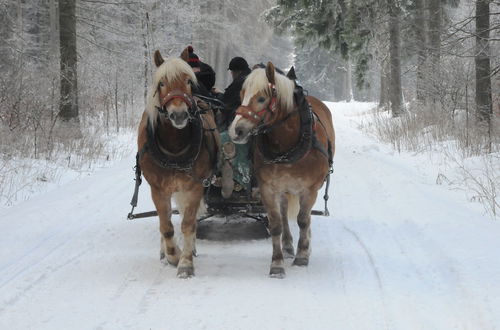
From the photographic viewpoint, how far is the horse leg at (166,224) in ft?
16.8

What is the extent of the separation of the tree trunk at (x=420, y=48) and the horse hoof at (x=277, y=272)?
8.29 metres

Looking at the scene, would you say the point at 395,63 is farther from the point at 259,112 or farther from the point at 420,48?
the point at 259,112

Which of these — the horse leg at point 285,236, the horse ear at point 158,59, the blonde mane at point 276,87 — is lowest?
the horse leg at point 285,236

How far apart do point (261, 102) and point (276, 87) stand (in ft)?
0.78

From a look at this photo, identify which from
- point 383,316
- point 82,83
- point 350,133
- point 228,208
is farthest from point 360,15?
point 383,316

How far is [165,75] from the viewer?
4.72 metres

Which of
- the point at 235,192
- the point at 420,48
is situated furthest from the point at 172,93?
the point at 420,48

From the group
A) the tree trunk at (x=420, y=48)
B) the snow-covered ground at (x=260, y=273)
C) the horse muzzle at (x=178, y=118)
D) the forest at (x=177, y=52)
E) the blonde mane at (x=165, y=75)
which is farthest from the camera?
the tree trunk at (x=420, y=48)

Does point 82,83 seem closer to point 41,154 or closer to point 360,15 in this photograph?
point 41,154

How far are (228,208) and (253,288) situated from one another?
181 cm

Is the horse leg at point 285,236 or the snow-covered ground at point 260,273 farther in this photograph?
the horse leg at point 285,236

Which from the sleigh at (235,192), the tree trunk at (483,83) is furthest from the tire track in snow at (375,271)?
the tree trunk at (483,83)

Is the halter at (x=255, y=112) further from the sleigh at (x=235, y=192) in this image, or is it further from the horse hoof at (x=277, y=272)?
the horse hoof at (x=277, y=272)

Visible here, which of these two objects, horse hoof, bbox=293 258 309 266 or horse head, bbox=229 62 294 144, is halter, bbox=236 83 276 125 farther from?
horse hoof, bbox=293 258 309 266
